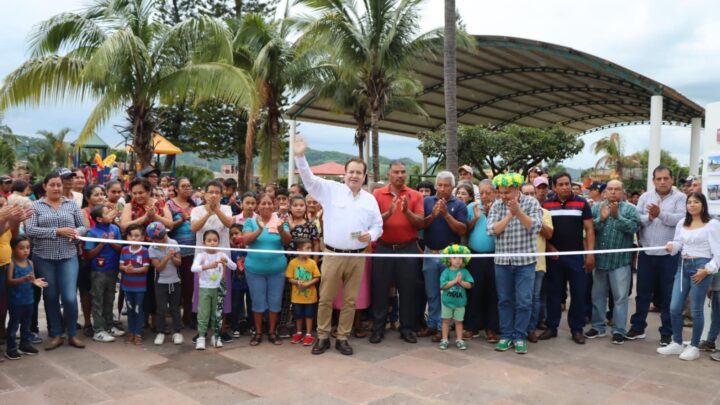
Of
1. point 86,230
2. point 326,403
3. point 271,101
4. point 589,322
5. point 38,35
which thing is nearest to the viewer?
point 326,403

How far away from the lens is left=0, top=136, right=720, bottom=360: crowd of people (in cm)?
489

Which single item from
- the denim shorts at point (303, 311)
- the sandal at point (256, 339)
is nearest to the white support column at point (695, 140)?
the denim shorts at point (303, 311)

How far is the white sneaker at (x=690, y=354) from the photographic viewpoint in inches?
194

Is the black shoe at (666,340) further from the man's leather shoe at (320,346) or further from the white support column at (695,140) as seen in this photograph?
the white support column at (695,140)

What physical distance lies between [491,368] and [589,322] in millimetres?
2466

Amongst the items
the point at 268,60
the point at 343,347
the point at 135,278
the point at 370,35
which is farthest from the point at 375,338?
the point at 268,60

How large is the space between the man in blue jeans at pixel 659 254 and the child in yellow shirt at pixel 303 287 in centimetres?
342

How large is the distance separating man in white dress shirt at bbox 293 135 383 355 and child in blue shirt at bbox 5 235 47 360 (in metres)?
2.56

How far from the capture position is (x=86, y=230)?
16.8 ft

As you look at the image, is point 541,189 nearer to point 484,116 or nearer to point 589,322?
point 589,322

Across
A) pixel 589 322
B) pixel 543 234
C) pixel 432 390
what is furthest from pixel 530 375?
pixel 589 322

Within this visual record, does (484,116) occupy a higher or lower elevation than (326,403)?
higher

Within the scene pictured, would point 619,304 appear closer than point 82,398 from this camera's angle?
No

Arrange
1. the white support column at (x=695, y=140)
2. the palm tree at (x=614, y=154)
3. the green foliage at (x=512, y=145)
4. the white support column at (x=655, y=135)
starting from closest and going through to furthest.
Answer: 1. the white support column at (x=655, y=135)
2. the white support column at (x=695, y=140)
3. the green foliage at (x=512, y=145)
4. the palm tree at (x=614, y=154)
